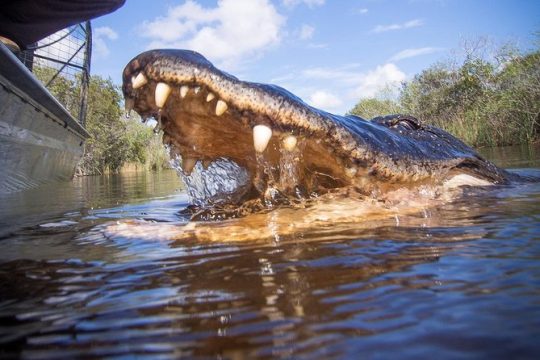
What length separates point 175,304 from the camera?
39.8 inches

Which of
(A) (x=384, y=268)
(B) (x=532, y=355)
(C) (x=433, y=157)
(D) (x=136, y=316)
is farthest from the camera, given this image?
(C) (x=433, y=157)

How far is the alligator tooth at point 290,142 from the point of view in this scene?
2.17 m

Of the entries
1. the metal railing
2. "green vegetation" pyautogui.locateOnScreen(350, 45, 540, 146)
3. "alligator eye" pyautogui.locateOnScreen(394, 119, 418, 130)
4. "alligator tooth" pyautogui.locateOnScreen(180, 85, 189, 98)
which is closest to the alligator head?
"alligator tooth" pyautogui.locateOnScreen(180, 85, 189, 98)

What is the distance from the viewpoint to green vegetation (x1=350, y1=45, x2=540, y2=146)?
14125 millimetres

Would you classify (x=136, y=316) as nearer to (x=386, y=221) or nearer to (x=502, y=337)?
(x=502, y=337)

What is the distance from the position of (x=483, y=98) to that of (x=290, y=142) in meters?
18.8

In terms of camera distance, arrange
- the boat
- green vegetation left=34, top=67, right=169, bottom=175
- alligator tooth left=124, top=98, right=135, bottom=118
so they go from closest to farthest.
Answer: alligator tooth left=124, top=98, right=135, bottom=118 → the boat → green vegetation left=34, top=67, right=169, bottom=175

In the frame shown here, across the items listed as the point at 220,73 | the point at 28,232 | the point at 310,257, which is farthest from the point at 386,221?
the point at 28,232

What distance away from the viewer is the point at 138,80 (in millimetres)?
2139

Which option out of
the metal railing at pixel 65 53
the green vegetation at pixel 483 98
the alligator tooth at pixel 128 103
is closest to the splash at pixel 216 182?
the alligator tooth at pixel 128 103

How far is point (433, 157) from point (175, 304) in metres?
2.57

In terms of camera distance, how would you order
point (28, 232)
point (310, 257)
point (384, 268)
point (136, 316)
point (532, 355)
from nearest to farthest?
1. point (532, 355)
2. point (136, 316)
3. point (384, 268)
4. point (310, 257)
5. point (28, 232)

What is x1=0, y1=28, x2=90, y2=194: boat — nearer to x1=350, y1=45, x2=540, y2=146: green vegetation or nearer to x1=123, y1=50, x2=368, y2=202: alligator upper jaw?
x1=123, y1=50, x2=368, y2=202: alligator upper jaw

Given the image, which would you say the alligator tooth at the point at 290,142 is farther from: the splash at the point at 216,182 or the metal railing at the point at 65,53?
the metal railing at the point at 65,53
